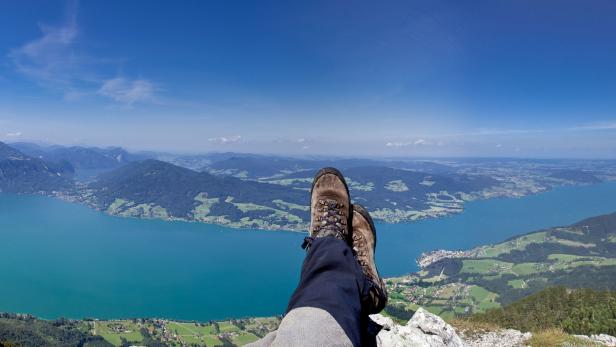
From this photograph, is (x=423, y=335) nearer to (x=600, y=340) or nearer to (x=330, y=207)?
(x=330, y=207)

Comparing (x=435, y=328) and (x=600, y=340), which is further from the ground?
(x=435, y=328)

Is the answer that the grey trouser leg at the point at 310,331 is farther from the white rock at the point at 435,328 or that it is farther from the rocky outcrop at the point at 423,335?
the white rock at the point at 435,328

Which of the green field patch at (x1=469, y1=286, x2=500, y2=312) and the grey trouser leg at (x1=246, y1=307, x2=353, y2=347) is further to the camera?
the green field patch at (x1=469, y1=286, x2=500, y2=312)

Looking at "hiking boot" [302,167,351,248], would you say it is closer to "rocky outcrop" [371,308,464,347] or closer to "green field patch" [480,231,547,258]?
"rocky outcrop" [371,308,464,347]

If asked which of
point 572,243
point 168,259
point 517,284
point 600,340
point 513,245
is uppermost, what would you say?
point 600,340

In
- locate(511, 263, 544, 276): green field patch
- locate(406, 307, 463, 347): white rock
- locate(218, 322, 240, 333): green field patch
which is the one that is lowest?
locate(511, 263, 544, 276): green field patch

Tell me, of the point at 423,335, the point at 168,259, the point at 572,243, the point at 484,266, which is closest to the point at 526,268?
the point at 484,266

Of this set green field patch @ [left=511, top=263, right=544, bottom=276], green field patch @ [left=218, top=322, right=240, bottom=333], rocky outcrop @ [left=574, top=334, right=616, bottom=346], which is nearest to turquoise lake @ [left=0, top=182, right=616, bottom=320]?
green field patch @ [left=218, top=322, right=240, bottom=333]
